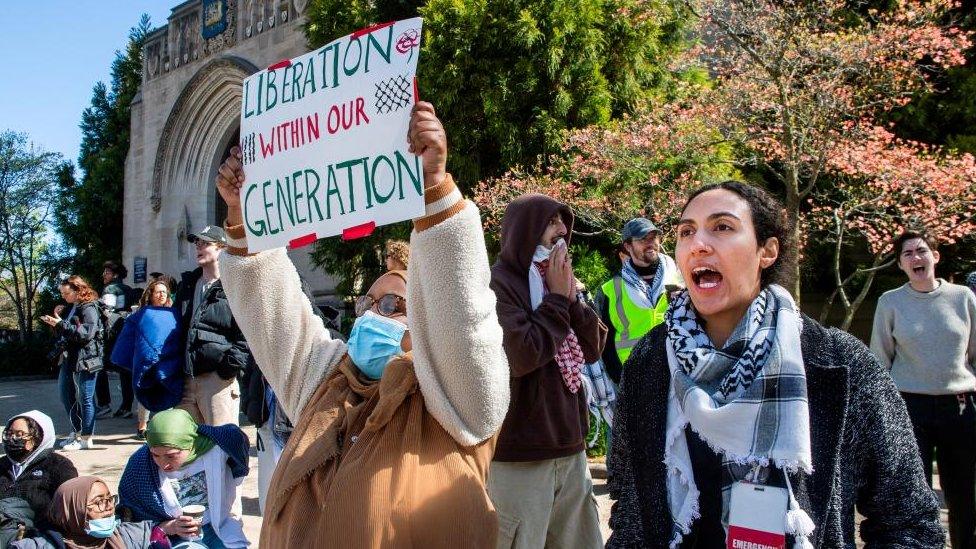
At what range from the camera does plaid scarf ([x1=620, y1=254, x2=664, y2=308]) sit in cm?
504

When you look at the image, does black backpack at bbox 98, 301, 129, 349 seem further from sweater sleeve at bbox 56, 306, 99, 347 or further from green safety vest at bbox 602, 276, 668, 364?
green safety vest at bbox 602, 276, 668, 364

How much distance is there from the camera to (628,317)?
502 cm

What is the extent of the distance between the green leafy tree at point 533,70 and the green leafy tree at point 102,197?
50.0 feet

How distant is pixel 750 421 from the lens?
1.85 m

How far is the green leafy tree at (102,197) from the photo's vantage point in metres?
23.5

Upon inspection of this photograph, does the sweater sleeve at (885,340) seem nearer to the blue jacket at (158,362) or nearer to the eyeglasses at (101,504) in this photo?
the eyeglasses at (101,504)

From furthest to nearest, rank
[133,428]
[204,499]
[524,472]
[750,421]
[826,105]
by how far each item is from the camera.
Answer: [133,428], [826,105], [204,499], [524,472], [750,421]

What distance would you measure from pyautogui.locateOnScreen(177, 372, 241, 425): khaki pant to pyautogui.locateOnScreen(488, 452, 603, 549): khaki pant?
3.08m

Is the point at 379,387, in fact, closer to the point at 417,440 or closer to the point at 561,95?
the point at 417,440

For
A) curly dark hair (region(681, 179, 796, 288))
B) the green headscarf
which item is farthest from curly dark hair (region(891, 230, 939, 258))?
the green headscarf

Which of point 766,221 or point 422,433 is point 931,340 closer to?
point 766,221

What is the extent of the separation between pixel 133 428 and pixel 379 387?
374 inches

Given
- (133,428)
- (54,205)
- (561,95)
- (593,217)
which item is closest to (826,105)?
(593,217)

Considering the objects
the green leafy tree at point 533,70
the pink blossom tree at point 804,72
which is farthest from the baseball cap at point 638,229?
the green leafy tree at point 533,70
